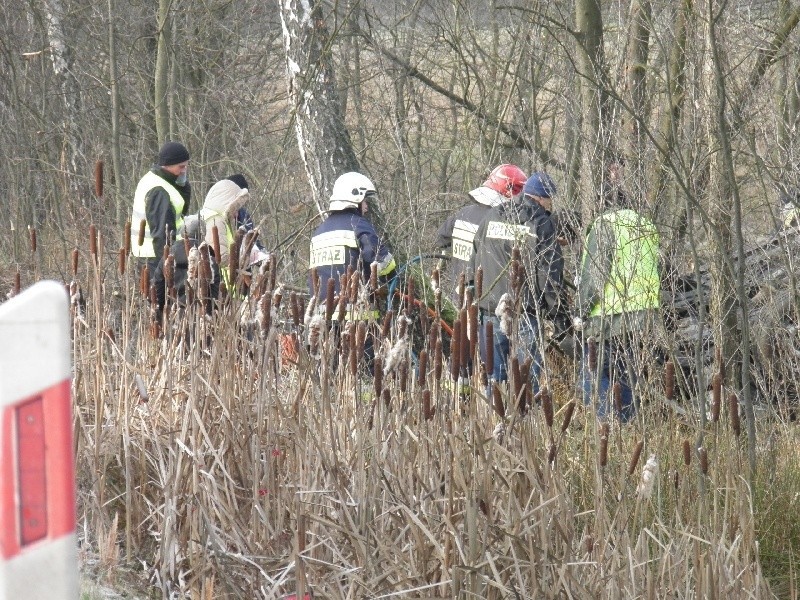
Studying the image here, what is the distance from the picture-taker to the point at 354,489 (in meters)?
3.46

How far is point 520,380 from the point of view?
3.12 meters

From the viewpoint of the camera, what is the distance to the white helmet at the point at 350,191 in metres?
7.32

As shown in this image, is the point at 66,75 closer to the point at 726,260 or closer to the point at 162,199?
the point at 162,199

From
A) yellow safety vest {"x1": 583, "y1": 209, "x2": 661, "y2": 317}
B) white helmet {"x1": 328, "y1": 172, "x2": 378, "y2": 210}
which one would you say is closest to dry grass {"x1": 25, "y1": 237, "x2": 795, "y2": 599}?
yellow safety vest {"x1": 583, "y1": 209, "x2": 661, "y2": 317}

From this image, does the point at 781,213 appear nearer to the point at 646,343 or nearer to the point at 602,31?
the point at 646,343

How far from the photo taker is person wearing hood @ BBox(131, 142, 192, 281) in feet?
24.6

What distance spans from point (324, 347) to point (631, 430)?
1.50 metres

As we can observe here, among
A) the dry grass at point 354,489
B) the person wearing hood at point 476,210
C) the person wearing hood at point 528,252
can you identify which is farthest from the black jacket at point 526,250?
the dry grass at point 354,489

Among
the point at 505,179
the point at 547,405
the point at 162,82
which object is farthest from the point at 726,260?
the point at 162,82

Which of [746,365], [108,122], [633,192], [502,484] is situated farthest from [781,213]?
[108,122]

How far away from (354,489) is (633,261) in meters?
2.16

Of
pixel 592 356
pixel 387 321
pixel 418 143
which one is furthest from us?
pixel 418 143

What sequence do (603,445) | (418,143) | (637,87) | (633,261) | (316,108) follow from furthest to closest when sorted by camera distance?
(418,143)
(316,108)
(637,87)
(633,261)
(603,445)

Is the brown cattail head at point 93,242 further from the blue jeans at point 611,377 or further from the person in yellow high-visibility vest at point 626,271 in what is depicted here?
the person in yellow high-visibility vest at point 626,271
